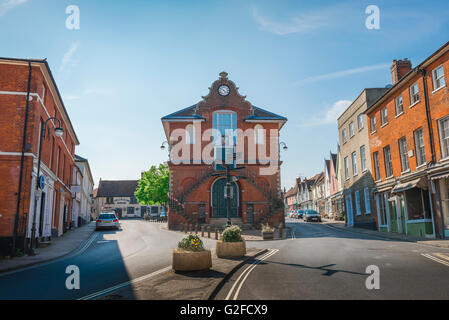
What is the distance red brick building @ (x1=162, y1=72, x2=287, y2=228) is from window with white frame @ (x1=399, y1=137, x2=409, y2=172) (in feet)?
40.6

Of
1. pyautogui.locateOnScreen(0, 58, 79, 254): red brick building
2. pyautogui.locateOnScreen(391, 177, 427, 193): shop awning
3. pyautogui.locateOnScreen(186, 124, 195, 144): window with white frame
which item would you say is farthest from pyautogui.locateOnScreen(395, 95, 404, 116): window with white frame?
pyautogui.locateOnScreen(0, 58, 79, 254): red brick building

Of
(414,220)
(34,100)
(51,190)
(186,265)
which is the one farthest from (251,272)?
(51,190)

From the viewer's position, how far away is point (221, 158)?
34375 mm

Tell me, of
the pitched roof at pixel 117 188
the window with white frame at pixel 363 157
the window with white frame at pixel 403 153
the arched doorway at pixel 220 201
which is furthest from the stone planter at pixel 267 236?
the pitched roof at pixel 117 188

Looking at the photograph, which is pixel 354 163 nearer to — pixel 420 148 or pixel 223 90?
pixel 420 148

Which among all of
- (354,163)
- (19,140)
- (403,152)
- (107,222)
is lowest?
(107,222)

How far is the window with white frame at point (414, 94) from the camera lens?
66.5 ft

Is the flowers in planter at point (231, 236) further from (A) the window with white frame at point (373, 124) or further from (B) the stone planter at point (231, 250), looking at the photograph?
(A) the window with white frame at point (373, 124)

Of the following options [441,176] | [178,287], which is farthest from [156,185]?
[178,287]

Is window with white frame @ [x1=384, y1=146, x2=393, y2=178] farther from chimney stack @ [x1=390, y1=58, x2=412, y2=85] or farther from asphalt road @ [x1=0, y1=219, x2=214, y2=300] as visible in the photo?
asphalt road @ [x1=0, y1=219, x2=214, y2=300]

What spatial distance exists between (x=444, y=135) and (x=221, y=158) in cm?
2031

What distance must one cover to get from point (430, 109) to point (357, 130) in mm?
11337

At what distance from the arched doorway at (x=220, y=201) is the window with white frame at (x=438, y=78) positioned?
19.3 metres

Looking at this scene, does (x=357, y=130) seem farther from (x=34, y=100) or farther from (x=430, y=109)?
(x=34, y=100)
